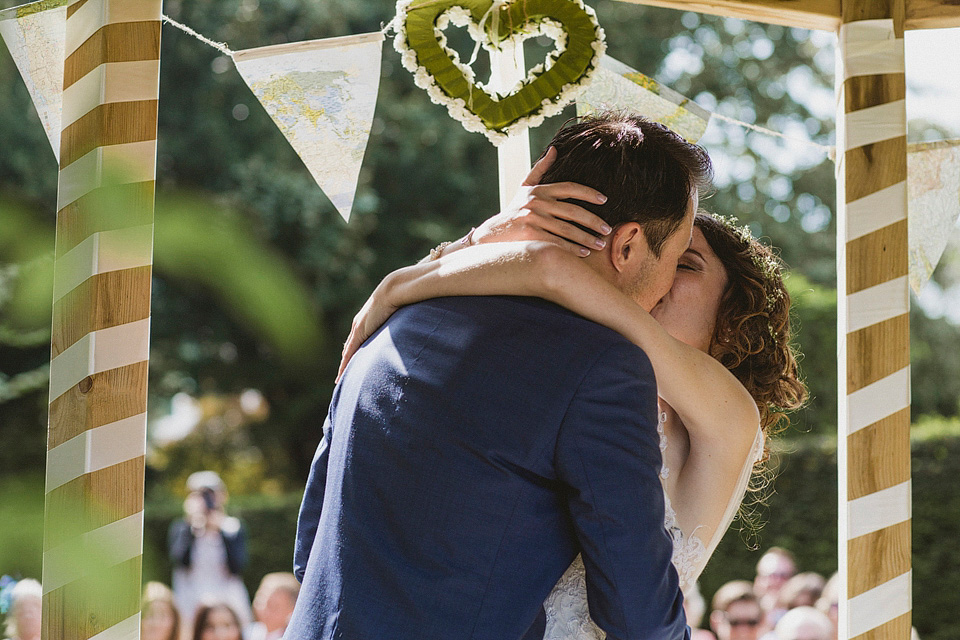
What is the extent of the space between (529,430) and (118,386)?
120 cm

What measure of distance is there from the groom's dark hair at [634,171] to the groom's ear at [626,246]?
1 centimetres

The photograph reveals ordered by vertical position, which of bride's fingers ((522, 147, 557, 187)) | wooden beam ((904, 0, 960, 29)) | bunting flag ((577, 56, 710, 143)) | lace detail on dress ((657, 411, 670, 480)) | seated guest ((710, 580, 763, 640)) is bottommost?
seated guest ((710, 580, 763, 640))

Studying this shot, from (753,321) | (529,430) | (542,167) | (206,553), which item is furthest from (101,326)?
(206,553)

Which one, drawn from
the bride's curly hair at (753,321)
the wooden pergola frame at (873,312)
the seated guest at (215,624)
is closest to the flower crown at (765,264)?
the bride's curly hair at (753,321)

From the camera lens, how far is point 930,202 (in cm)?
311

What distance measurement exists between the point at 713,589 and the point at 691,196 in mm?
7266

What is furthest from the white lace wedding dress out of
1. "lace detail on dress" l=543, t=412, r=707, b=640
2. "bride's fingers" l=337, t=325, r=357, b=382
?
"bride's fingers" l=337, t=325, r=357, b=382

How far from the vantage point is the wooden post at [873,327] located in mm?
2639

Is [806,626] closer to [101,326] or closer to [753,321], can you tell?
[753,321]

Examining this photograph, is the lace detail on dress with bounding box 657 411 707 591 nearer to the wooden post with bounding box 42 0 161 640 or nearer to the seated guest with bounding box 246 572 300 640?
the wooden post with bounding box 42 0 161 640

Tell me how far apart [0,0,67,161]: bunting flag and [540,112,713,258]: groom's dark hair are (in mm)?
1419

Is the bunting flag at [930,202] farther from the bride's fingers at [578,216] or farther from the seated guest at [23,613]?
the seated guest at [23,613]

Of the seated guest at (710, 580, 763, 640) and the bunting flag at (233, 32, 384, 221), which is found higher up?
the bunting flag at (233, 32, 384, 221)

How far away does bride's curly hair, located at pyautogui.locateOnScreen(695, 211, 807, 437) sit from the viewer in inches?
91.2
